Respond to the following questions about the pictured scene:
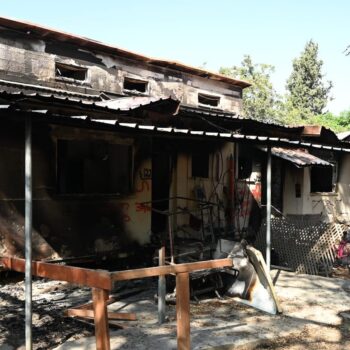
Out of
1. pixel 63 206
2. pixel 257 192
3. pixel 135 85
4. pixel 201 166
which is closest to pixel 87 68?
pixel 135 85

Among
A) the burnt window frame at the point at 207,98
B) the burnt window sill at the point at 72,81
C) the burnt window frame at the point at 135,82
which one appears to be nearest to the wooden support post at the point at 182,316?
the burnt window sill at the point at 72,81

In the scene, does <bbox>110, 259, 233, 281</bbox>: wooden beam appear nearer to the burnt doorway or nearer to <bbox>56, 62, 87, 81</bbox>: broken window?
the burnt doorway

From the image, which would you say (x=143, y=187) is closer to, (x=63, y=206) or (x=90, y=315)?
(x=63, y=206)

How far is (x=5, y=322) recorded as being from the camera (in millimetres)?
5324

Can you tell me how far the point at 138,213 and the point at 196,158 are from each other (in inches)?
115

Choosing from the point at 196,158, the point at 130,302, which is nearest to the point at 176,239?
the point at 196,158

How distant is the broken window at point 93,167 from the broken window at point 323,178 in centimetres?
789

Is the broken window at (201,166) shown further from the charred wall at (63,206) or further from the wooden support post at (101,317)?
the wooden support post at (101,317)

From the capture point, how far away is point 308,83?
4622cm

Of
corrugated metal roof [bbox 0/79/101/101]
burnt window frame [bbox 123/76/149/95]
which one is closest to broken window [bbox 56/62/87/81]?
corrugated metal roof [bbox 0/79/101/101]

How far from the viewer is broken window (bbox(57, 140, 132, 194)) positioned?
7570 millimetres

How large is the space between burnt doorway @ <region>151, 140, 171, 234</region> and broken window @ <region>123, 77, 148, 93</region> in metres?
2.50

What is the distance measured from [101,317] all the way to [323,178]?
12.6 meters

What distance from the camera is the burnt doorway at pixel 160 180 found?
975 centimetres
